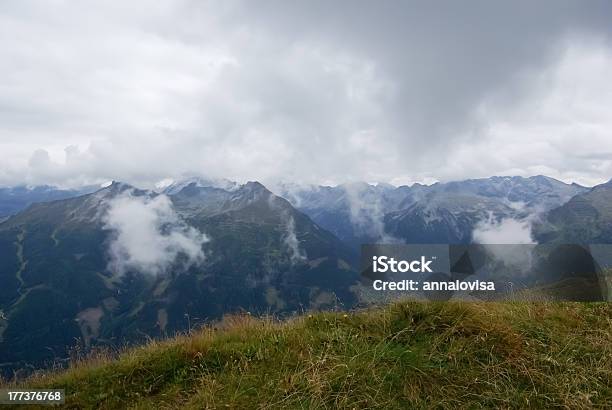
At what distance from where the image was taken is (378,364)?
682 centimetres

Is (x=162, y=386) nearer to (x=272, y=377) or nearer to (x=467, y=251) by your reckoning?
(x=272, y=377)

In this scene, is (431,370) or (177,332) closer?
(431,370)

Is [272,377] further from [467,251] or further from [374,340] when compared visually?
[467,251]

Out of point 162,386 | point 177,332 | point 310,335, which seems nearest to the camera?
point 162,386

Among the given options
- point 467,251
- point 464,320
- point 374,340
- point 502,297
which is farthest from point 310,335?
point 502,297

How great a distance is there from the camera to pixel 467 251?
1152 cm

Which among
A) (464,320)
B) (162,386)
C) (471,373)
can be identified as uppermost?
(464,320)

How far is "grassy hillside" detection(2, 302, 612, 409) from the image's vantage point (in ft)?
20.3

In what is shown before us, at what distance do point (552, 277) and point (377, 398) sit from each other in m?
10.9

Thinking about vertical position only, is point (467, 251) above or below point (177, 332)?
above

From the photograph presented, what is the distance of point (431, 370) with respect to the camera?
663 centimetres

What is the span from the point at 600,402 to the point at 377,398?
316cm

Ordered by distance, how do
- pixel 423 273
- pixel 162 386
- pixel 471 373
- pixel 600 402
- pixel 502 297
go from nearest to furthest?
pixel 600 402, pixel 471 373, pixel 162 386, pixel 423 273, pixel 502 297

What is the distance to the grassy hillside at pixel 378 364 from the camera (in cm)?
619
